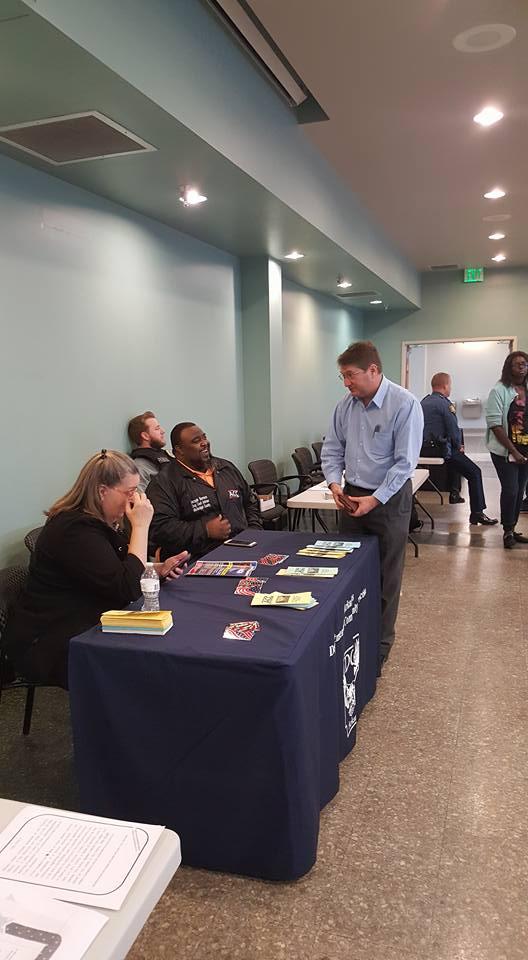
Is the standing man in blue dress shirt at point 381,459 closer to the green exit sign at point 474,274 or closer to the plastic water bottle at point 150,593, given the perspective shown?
the plastic water bottle at point 150,593

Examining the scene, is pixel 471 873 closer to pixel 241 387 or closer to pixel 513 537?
pixel 513 537

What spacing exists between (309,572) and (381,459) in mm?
944

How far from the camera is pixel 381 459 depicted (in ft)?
10.4

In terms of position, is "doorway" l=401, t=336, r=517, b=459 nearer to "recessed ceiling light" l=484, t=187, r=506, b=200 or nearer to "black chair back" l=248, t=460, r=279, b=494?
"recessed ceiling light" l=484, t=187, r=506, b=200

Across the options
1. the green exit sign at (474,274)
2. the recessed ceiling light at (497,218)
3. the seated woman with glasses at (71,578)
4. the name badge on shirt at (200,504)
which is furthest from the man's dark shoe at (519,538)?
the green exit sign at (474,274)

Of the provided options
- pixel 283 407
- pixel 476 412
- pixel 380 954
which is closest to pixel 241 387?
pixel 283 407

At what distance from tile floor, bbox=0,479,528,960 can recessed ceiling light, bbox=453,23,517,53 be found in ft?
10.2

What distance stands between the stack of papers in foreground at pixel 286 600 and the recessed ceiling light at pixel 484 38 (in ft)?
9.29

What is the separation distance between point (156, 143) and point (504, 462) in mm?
3916

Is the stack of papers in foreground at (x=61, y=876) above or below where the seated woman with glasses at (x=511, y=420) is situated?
below

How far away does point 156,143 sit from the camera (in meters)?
3.02

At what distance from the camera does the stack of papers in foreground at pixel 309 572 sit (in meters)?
2.42

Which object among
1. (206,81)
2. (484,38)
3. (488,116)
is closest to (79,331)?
(206,81)

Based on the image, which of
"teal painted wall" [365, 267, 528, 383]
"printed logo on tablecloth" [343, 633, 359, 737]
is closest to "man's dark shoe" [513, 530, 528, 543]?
"printed logo on tablecloth" [343, 633, 359, 737]
